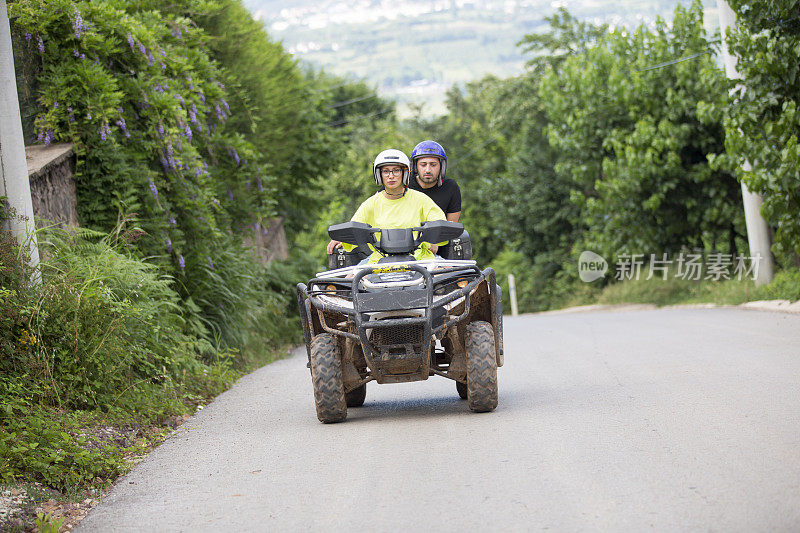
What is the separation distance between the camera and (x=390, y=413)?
988 cm

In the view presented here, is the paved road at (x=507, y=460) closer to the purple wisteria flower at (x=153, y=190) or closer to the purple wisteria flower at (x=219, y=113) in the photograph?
the purple wisteria flower at (x=153, y=190)

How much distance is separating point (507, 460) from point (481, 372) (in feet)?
6.49

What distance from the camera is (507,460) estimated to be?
7.15 metres

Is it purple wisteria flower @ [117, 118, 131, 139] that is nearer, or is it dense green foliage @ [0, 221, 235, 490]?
dense green foliage @ [0, 221, 235, 490]

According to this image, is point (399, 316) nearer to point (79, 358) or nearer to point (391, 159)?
point (391, 159)

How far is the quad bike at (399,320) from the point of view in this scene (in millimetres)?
8820

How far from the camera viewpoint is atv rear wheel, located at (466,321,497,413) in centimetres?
909

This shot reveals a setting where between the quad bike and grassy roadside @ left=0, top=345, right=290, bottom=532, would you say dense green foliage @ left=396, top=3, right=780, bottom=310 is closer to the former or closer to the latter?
the quad bike

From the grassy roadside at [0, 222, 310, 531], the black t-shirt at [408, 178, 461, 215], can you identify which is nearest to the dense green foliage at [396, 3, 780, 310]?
the black t-shirt at [408, 178, 461, 215]

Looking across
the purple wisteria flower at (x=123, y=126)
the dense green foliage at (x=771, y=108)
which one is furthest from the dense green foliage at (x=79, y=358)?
the dense green foliage at (x=771, y=108)

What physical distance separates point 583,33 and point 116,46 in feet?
122

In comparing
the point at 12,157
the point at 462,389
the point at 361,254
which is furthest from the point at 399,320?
the point at 12,157

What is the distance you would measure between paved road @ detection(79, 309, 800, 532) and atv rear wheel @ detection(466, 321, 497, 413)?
0.52ft

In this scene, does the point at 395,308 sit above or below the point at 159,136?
below
